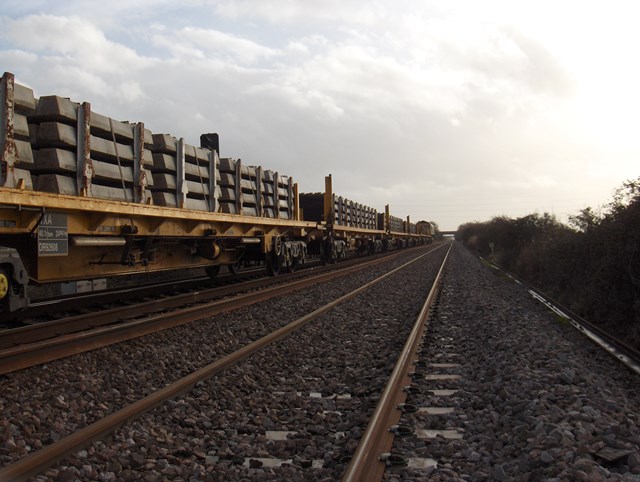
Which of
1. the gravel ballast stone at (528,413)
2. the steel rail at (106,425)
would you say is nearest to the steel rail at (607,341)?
the gravel ballast stone at (528,413)

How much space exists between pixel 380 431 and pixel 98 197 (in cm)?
555

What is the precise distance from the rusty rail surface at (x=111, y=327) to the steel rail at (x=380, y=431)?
136 inches

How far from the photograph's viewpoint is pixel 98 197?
293 inches

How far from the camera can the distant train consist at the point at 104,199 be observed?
5.89 m

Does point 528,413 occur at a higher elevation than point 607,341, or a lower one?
higher

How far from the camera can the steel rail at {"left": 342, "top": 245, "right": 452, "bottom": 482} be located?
120 inches

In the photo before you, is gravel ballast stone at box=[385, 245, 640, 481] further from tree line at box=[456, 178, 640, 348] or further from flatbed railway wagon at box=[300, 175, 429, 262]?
flatbed railway wagon at box=[300, 175, 429, 262]

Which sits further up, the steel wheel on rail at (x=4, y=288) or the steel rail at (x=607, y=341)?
the steel wheel on rail at (x=4, y=288)

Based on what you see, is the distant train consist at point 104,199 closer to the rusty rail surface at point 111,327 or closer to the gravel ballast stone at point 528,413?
the rusty rail surface at point 111,327

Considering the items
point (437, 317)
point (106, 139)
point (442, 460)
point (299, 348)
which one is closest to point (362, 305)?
point (437, 317)

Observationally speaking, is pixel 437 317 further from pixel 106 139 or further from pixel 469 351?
pixel 106 139

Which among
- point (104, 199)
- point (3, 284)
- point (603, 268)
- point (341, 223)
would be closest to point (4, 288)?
point (3, 284)

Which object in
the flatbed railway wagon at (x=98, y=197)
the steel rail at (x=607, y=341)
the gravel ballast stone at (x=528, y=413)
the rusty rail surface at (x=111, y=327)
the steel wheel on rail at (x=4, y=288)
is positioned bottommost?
the steel rail at (x=607, y=341)

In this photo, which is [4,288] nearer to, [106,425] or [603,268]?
[106,425]
